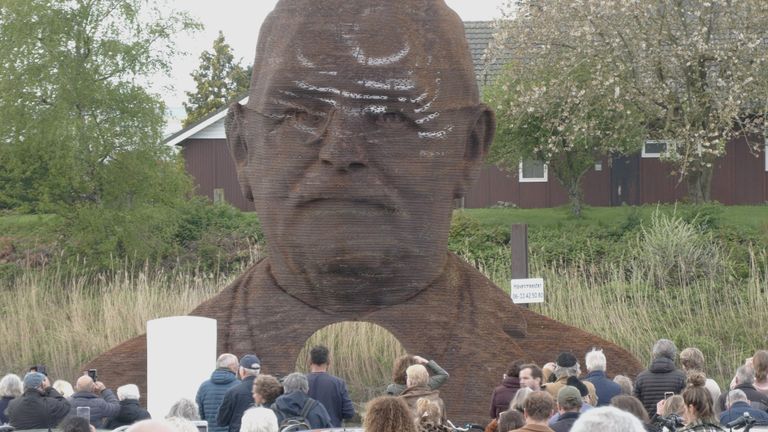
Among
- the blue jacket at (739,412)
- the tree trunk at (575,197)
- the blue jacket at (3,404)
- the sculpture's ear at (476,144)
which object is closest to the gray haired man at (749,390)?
the blue jacket at (739,412)

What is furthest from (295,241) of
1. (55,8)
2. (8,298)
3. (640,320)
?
(55,8)

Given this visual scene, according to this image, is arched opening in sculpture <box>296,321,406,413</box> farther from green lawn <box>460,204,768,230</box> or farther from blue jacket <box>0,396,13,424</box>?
green lawn <box>460,204,768,230</box>

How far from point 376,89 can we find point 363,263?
1.48 metres

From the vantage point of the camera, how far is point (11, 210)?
29844 mm

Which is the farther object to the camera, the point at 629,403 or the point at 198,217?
the point at 198,217

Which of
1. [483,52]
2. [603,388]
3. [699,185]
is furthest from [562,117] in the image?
[603,388]

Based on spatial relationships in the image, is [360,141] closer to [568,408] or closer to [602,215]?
[568,408]

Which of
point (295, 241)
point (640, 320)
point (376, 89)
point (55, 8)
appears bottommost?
point (640, 320)

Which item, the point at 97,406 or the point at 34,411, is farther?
A: the point at 97,406

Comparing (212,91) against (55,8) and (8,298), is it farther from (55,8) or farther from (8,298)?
(8,298)

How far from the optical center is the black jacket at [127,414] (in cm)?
1011

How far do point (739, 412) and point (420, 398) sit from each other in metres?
1.96

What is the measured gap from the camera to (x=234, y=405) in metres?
10.1

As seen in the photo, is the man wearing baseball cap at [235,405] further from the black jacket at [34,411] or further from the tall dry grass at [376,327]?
the tall dry grass at [376,327]
